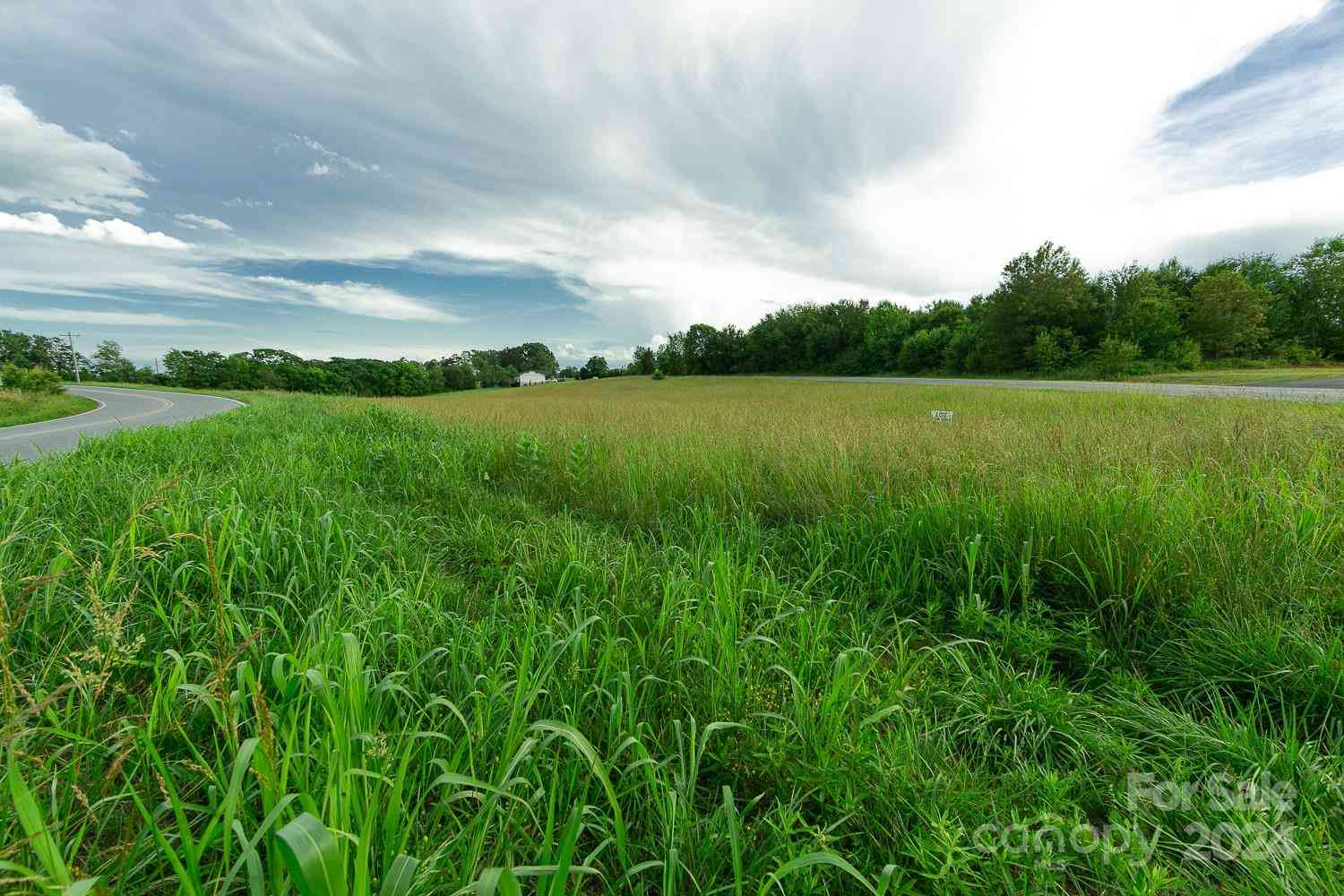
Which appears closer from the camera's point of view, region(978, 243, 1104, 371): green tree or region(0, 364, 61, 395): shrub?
region(0, 364, 61, 395): shrub

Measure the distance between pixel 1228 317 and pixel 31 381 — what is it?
6257 cm

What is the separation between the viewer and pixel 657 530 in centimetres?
390

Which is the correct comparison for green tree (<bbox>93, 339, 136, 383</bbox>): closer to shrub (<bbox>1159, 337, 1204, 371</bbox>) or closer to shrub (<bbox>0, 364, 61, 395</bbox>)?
shrub (<bbox>0, 364, 61, 395</bbox>)

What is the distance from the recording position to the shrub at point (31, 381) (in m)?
20.2

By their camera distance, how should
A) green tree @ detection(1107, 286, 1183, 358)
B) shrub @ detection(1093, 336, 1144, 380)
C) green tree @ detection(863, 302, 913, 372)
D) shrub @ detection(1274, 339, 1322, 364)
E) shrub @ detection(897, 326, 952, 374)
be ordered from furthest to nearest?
1. green tree @ detection(863, 302, 913, 372)
2. shrub @ detection(897, 326, 952, 374)
3. green tree @ detection(1107, 286, 1183, 358)
4. shrub @ detection(1274, 339, 1322, 364)
5. shrub @ detection(1093, 336, 1144, 380)

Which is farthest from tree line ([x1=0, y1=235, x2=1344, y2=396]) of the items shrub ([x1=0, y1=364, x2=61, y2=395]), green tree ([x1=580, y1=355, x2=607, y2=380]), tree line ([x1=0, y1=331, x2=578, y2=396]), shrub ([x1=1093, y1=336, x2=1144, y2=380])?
green tree ([x1=580, y1=355, x2=607, y2=380])

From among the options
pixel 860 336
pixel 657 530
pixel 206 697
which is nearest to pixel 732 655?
pixel 206 697

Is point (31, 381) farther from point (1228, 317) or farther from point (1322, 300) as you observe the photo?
point (1322, 300)

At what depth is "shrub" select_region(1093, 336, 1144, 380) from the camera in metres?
24.8

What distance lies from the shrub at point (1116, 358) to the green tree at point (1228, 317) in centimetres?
845

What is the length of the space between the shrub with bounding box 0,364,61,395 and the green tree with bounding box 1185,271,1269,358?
Answer: 61315 mm

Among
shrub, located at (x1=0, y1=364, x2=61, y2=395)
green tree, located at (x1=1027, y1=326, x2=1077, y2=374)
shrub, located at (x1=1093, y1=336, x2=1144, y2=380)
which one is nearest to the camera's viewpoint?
shrub, located at (x1=0, y1=364, x2=61, y2=395)

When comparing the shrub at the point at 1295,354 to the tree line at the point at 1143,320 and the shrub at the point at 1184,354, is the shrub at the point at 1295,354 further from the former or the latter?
the shrub at the point at 1184,354

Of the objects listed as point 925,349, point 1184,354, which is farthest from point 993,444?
point 925,349
